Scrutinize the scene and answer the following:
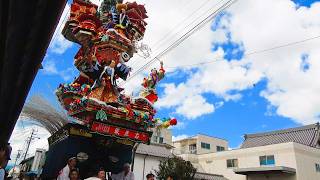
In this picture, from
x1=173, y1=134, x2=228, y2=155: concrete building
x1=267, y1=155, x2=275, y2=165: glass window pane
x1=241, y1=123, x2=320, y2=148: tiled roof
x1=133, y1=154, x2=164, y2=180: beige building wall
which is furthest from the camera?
x1=173, y1=134, x2=228, y2=155: concrete building

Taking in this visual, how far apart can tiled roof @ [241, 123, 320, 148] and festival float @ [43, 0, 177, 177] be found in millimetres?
31665

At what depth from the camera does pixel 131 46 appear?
16.7 metres

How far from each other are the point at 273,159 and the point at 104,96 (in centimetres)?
2854

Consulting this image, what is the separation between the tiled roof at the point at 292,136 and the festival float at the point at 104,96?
31.7m

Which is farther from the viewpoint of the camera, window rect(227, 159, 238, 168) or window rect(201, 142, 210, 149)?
window rect(201, 142, 210, 149)

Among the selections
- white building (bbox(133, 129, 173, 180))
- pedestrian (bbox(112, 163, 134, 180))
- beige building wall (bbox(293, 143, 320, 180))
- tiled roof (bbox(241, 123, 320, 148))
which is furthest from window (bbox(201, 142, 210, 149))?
pedestrian (bbox(112, 163, 134, 180))

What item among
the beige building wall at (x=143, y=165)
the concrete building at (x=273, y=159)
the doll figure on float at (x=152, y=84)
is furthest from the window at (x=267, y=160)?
the doll figure on float at (x=152, y=84)

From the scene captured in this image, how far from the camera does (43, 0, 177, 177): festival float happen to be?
13.6 m

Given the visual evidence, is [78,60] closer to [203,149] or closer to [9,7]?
[9,7]

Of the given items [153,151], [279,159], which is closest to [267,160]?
[279,159]

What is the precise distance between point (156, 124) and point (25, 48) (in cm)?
1267

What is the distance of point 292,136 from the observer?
4238cm

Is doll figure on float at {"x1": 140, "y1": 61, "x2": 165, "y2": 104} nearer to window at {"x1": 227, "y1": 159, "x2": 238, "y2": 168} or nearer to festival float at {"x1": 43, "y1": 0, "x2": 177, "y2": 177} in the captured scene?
festival float at {"x1": 43, "y1": 0, "x2": 177, "y2": 177}

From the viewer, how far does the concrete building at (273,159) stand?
34.2 metres
